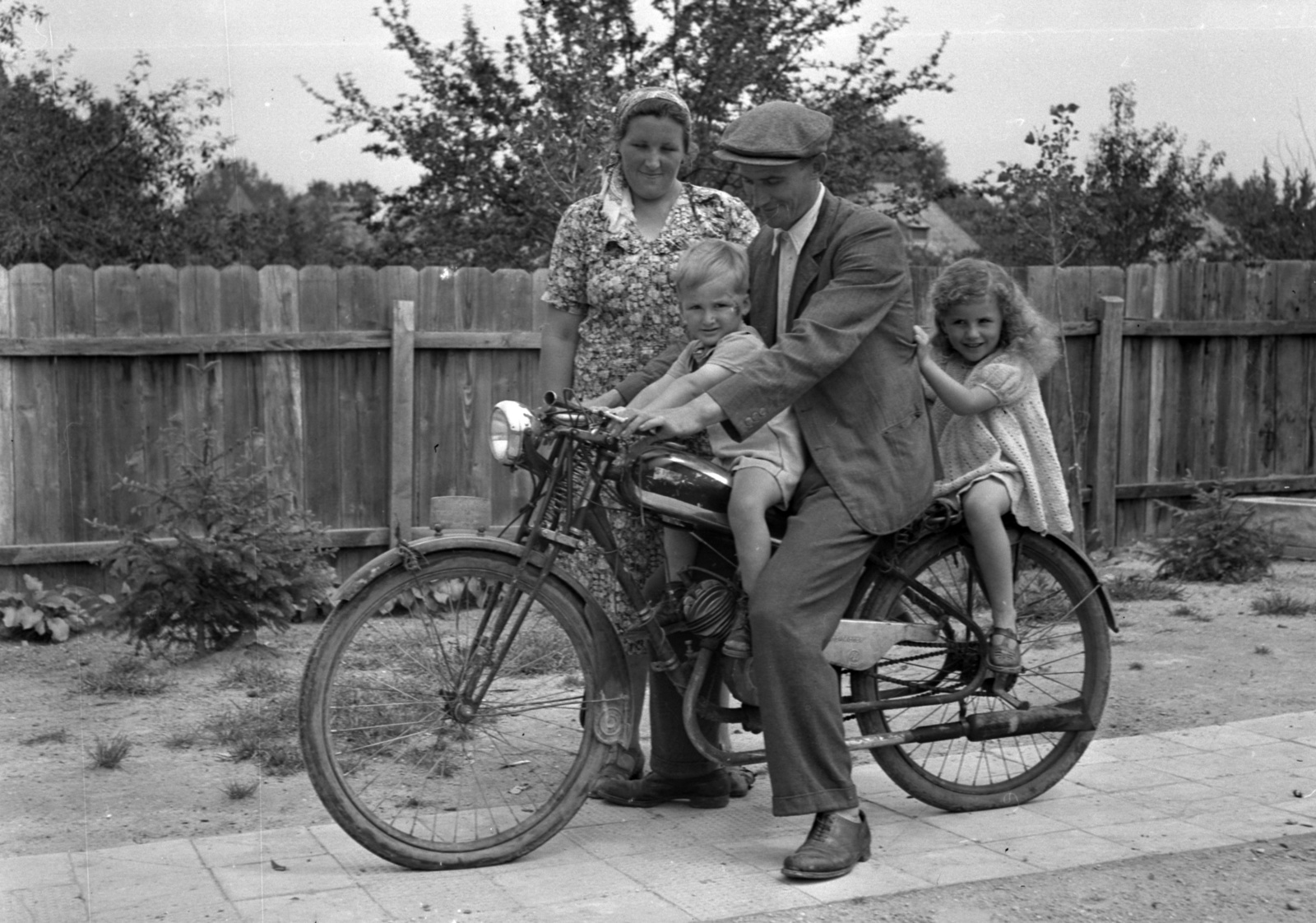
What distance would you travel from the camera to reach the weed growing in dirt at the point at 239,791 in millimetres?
4863

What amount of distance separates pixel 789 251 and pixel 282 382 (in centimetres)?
487

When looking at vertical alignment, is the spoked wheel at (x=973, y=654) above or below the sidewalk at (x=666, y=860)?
above

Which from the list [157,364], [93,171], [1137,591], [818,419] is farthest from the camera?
[93,171]

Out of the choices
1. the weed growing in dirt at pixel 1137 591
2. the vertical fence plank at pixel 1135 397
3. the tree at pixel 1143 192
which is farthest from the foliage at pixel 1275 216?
→ the weed growing in dirt at pixel 1137 591

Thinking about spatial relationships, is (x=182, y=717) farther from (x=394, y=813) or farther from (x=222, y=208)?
(x=222, y=208)

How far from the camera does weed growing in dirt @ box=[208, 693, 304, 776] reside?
5199mm

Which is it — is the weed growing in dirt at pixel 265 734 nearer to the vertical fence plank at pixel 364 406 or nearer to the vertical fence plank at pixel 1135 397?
the vertical fence plank at pixel 364 406

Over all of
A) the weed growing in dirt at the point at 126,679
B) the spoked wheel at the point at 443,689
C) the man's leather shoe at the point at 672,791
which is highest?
the spoked wheel at the point at 443,689

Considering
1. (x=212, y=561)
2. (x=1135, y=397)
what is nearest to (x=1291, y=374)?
(x=1135, y=397)

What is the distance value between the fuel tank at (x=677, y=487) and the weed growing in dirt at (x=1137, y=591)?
16.7 feet

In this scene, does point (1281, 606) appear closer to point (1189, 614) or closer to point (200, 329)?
point (1189, 614)

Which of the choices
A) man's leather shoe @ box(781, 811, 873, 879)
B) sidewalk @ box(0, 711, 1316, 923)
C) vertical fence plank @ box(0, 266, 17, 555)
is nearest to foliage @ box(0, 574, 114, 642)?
vertical fence plank @ box(0, 266, 17, 555)

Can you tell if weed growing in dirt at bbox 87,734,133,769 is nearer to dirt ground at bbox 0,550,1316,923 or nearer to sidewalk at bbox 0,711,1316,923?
dirt ground at bbox 0,550,1316,923

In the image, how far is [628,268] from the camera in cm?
470
